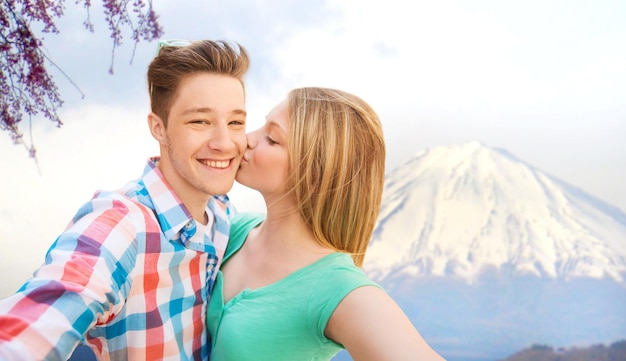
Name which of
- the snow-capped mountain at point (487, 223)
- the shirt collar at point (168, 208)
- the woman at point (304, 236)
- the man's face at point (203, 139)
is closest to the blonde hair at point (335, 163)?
the woman at point (304, 236)

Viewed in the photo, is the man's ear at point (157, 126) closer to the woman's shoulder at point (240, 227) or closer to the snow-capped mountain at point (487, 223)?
the woman's shoulder at point (240, 227)

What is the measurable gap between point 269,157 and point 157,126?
30 centimetres

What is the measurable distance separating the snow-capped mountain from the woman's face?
270cm

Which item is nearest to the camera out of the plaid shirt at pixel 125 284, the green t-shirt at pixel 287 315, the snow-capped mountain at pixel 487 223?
the plaid shirt at pixel 125 284

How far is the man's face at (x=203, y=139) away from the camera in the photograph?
1.57m

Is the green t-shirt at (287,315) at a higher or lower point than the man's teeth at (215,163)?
lower

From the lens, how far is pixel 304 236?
1615 mm

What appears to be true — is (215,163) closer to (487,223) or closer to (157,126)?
(157,126)

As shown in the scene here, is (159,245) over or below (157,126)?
below

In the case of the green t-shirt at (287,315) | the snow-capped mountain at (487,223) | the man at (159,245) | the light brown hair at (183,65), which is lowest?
the snow-capped mountain at (487,223)

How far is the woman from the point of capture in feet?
4.74

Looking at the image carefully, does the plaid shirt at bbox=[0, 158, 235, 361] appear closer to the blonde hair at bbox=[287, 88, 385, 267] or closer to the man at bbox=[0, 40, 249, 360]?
the man at bbox=[0, 40, 249, 360]

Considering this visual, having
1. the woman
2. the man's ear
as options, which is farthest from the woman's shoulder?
the man's ear

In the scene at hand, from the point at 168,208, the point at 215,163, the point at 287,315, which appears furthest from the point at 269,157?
the point at 287,315
